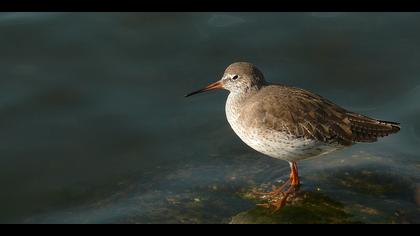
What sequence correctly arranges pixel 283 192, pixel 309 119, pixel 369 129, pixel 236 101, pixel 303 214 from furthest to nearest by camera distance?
pixel 236 101, pixel 283 192, pixel 369 129, pixel 309 119, pixel 303 214

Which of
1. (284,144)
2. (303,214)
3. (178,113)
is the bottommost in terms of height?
(303,214)

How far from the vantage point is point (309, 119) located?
8727mm

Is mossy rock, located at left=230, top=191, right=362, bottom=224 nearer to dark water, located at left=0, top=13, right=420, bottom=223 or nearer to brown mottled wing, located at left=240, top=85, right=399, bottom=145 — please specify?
dark water, located at left=0, top=13, right=420, bottom=223

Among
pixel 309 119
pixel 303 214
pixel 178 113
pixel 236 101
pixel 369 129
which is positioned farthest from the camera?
pixel 178 113

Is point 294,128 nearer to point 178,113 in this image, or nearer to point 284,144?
point 284,144

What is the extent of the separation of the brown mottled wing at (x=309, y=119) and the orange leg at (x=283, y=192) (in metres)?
0.66

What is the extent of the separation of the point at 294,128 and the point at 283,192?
39.7 inches

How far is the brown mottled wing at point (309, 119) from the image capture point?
8.66 metres

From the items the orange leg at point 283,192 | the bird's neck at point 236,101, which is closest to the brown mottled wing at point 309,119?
the bird's neck at point 236,101

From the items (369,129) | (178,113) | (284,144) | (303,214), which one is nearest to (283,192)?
(303,214)

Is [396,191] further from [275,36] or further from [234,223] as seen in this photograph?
[275,36]

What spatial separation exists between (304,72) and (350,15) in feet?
7.06

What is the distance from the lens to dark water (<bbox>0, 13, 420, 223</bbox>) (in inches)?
352

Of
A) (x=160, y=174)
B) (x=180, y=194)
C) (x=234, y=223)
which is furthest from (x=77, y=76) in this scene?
(x=234, y=223)
